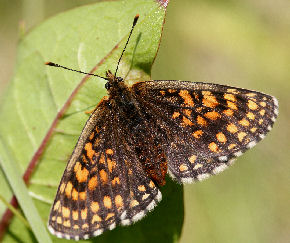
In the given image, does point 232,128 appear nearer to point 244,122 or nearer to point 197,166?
point 244,122

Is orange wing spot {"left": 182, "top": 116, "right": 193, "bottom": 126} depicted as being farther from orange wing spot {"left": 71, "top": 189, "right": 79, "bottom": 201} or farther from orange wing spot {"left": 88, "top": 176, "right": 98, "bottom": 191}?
orange wing spot {"left": 71, "top": 189, "right": 79, "bottom": 201}

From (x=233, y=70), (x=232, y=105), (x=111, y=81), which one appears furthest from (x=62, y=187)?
(x=233, y=70)

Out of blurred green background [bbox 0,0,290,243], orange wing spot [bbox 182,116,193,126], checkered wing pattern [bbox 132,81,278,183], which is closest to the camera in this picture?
checkered wing pattern [bbox 132,81,278,183]

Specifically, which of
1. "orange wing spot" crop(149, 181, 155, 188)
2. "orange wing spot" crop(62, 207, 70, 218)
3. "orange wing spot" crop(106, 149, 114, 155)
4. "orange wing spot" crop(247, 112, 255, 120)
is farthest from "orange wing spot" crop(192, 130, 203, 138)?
"orange wing spot" crop(62, 207, 70, 218)

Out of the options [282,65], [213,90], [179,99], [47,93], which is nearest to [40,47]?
[47,93]

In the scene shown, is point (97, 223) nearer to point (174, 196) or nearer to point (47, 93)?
point (174, 196)

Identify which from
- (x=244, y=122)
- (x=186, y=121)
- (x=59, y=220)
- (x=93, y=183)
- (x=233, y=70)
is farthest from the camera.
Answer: (x=233, y=70)
